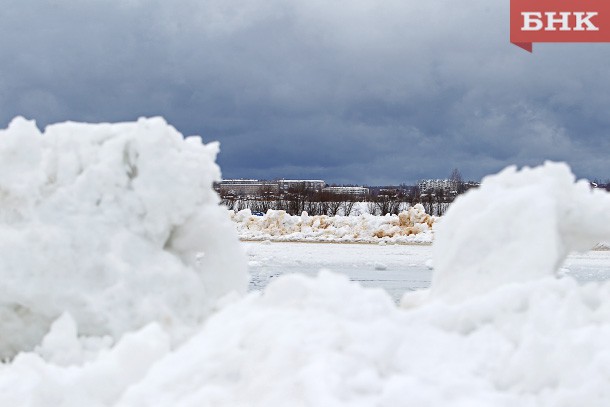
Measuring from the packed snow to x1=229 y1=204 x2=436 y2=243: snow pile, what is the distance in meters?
24.7

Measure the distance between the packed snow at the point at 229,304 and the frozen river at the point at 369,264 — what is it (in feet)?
22.3

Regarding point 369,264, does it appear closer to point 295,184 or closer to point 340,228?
point 340,228

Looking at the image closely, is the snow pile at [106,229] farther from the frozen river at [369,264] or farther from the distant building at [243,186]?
the distant building at [243,186]

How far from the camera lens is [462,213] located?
465 cm

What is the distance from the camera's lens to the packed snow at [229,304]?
306 centimetres

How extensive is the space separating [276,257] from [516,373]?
18.0 metres

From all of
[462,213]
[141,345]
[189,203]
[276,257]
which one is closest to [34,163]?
[189,203]

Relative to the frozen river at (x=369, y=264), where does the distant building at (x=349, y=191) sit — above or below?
above

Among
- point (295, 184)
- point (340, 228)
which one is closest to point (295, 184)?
point (295, 184)

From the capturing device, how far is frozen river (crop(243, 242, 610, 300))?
579 inches

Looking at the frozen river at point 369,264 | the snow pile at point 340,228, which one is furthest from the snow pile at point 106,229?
the snow pile at point 340,228

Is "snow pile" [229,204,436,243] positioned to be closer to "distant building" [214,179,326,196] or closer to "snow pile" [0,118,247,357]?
"snow pile" [0,118,247,357]

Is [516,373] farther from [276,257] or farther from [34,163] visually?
[276,257]

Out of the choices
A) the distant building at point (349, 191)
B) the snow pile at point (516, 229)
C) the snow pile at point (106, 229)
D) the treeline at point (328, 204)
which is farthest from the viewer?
the distant building at point (349, 191)
